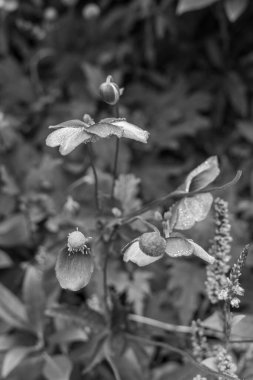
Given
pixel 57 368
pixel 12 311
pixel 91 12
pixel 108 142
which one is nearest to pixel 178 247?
pixel 57 368

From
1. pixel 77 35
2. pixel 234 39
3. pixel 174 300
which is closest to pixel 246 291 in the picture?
pixel 174 300

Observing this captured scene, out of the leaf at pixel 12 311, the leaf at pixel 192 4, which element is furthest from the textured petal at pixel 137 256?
the leaf at pixel 192 4

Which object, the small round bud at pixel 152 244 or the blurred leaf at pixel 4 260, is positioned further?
the blurred leaf at pixel 4 260

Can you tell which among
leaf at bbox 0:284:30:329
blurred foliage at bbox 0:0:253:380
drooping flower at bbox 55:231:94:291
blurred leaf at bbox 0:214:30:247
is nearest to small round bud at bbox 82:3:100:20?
blurred foliage at bbox 0:0:253:380

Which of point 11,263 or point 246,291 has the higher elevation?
point 11,263

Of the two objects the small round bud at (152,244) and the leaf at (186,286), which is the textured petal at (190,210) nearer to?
the small round bud at (152,244)

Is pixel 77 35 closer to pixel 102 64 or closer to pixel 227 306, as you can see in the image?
pixel 102 64
